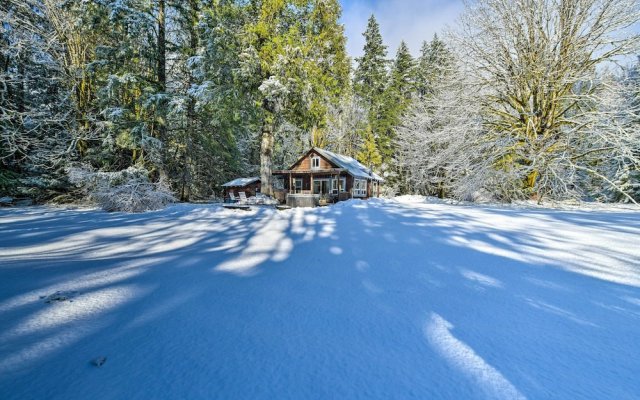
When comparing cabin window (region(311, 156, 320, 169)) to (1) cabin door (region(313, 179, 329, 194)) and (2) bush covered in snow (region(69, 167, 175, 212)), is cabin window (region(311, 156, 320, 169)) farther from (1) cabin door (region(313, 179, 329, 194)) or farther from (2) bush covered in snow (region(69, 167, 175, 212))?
(2) bush covered in snow (region(69, 167, 175, 212))

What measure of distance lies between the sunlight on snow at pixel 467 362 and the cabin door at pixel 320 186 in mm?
25748

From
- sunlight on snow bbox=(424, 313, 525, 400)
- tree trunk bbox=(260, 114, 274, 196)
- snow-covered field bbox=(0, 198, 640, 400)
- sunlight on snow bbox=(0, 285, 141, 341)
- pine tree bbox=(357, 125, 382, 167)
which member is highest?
pine tree bbox=(357, 125, 382, 167)

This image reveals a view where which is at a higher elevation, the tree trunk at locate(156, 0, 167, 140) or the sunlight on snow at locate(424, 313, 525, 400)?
the tree trunk at locate(156, 0, 167, 140)

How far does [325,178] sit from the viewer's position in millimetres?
27938

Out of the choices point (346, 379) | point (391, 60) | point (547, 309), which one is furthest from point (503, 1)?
point (391, 60)

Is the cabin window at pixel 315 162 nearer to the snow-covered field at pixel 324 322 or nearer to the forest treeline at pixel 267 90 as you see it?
Result: the forest treeline at pixel 267 90

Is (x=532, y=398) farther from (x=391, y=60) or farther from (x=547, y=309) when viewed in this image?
(x=391, y=60)

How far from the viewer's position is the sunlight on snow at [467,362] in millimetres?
1628

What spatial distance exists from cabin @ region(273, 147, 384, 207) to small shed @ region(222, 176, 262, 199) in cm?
199

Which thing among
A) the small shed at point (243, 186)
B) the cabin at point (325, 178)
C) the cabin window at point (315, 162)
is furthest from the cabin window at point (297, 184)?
the small shed at point (243, 186)

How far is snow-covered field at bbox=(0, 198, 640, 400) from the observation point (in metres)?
1.66

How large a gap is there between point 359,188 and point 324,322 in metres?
26.5

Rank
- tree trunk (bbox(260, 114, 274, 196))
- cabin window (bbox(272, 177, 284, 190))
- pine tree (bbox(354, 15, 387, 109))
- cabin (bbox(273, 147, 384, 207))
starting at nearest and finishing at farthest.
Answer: tree trunk (bbox(260, 114, 274, 196)), cabin (bbox(273, 147, 384, 207)), cabin window (bbox(272, 177, 284, 190)), pine tree (bbox(354, 15, 387, 109))

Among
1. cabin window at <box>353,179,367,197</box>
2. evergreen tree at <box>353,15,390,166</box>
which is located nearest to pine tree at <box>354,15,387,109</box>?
evergreen tree at <box>353,15,390,166</box>
